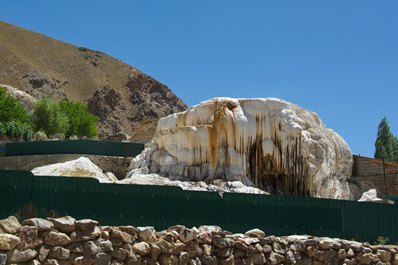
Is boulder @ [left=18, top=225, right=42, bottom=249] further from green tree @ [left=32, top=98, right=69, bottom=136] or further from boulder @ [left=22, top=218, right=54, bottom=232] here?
green tree @ [left=32, top=98, right=69, bottom=136]

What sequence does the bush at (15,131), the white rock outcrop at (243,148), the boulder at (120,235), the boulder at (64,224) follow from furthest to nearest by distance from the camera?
the bush at (15,131) → the white rock outcrop at (243,148) → the boulder at (120,235) → the boulder at (64,224)

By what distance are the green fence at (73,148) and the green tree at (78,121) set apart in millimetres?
36390

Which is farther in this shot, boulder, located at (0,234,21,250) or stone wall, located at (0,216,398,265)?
stone wall, located at (0,216,398,265)

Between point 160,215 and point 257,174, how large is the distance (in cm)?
1619

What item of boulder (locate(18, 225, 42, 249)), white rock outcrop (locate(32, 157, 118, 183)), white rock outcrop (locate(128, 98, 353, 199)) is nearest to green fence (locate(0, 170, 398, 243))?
boulder (locate(18, 225, 42, 249))

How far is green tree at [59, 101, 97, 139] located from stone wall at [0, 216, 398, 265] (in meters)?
59.7

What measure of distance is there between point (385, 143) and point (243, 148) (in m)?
33.0

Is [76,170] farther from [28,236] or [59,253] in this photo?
[28,236]

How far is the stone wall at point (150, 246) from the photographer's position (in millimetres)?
9320

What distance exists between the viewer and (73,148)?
111ft

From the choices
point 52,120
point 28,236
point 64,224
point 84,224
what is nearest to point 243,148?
point 84,224

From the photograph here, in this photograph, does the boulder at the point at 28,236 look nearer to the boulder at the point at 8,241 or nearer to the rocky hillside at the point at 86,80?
the boulder at the point at 8,241

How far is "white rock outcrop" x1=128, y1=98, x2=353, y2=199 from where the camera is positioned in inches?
1145

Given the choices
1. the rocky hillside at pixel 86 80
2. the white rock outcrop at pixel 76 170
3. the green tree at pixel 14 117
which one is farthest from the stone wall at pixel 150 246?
the rocky hillside at pixel 86 80
